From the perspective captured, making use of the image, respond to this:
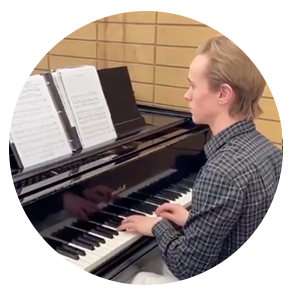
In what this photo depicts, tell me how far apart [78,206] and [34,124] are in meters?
0.30

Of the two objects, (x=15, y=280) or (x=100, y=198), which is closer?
(x=15, y=280)

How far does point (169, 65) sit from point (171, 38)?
14 centimetres

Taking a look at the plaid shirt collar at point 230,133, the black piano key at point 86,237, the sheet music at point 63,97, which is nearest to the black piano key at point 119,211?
the black piano key at point 86,237

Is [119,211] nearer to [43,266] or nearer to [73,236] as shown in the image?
[73,236]

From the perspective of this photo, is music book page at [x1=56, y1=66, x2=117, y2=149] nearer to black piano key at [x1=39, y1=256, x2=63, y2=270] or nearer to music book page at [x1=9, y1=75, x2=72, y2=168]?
music book page at [x1=9, y1=75, x2=72, y2=168]

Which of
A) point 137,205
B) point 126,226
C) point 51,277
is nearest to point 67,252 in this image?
point 51,277

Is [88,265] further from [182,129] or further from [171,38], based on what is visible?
[171,38]

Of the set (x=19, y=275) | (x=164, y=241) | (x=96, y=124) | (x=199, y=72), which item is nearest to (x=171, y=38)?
(x=96, y=124)

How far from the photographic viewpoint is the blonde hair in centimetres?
122

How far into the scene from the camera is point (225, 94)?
124cm

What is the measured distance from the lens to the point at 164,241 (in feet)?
4.34

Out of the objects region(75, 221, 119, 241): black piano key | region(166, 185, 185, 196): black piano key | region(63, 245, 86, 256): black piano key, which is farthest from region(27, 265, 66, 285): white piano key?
region(166, 185, 185, 196): black piano key

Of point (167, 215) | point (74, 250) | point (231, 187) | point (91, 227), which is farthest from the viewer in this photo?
point (167, 215)

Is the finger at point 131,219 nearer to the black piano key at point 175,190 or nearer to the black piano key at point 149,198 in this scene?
the black piano key at point 149,198
